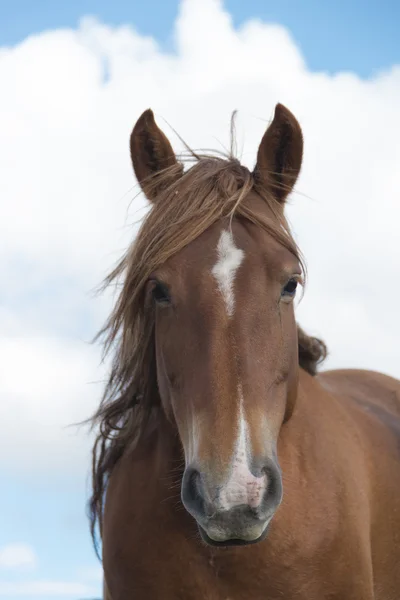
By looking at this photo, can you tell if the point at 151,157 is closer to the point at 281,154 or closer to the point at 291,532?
the point at 281,154

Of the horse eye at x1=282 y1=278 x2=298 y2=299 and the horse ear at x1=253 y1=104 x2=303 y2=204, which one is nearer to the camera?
the horse eye at x1=282 y1=278 x2=298 y2=299

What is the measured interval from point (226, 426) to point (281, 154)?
1.79m

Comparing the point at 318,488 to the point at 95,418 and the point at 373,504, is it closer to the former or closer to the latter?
the point at 373,504

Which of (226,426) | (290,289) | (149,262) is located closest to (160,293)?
(149,262)

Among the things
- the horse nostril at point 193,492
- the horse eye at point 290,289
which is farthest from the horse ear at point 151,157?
the horse nostril at point 193,492

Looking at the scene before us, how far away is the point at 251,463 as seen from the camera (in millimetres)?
3287

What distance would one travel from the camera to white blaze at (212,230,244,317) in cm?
371

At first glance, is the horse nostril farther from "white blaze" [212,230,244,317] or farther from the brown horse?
"white blaze" [212,230,244,317]

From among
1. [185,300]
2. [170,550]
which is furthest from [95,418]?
[185,300]

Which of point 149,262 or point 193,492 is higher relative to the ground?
point 149,262

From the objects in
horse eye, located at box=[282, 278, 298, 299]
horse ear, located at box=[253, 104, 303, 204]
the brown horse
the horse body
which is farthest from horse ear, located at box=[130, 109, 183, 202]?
the horse body

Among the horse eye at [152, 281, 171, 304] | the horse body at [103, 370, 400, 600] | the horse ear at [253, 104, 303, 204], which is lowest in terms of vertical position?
the horse body at [103, 370, 400, 600]

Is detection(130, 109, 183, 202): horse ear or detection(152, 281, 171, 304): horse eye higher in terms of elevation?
detection(130, 109, 183, 202): horse ear

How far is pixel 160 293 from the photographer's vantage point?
4.03 metres
